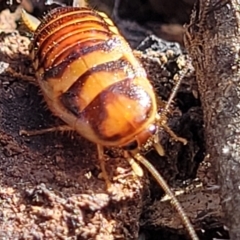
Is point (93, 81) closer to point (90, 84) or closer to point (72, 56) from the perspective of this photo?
point (90, 84)

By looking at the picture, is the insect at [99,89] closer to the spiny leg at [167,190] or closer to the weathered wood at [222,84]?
the spiny leg at [167,190]

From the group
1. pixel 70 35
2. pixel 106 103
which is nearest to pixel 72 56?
pixel 70 35

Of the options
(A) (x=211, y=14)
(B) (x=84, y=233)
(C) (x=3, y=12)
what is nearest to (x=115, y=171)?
(B) (x=84, y=233)

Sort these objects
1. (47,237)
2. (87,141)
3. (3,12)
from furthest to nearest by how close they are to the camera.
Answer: (3,12) → (87,141) → (47,237)

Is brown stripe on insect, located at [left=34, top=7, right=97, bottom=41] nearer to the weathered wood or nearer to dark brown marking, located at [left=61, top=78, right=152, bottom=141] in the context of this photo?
dark brown marking, located at [left=61, top=78, right=152, bottom=141]

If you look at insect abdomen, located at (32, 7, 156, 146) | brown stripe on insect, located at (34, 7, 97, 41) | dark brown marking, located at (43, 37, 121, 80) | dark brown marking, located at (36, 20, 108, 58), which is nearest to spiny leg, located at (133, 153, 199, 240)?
insect abdomen, located at (32, 7, 156, 146)

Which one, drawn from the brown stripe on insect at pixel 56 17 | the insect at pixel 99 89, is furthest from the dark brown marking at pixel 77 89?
the brown stripe on insect at pixel 56 17

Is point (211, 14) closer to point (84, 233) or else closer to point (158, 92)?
point (158, 92)
